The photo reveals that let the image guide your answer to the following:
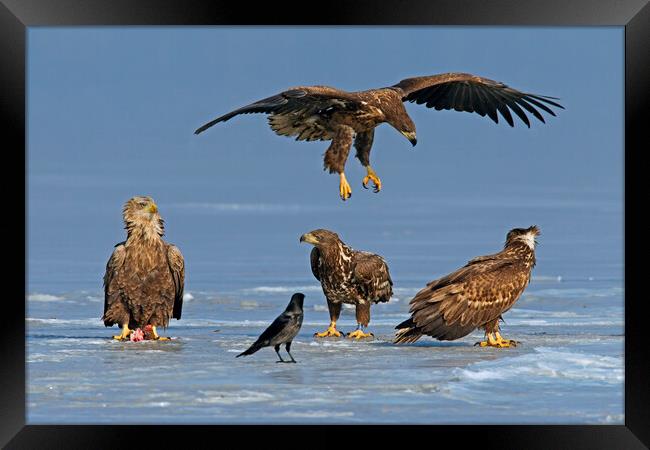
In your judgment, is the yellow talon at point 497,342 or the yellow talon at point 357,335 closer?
the yellow talon at point 497,342

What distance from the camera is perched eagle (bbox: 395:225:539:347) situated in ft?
33.5

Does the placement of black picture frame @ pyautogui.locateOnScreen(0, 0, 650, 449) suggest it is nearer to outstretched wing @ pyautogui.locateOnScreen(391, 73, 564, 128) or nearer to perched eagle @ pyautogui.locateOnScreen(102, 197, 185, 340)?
perched eagle @ pyautogui.locateOnScreen(102, 197, 185, 340)

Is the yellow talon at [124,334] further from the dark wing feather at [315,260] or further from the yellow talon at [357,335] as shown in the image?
the yellow talon at [357,335]

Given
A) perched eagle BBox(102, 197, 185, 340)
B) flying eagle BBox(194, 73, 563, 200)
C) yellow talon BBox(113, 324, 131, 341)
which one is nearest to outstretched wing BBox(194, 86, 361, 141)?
flying eagle BBox(194, 73, 563, 200)

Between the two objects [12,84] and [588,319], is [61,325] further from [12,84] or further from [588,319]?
[588,319]

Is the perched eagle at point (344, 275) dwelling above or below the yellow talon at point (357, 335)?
above

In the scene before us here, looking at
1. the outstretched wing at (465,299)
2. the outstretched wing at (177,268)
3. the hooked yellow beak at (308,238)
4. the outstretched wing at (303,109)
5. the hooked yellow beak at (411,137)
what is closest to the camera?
the outstretched wing at (303,109)

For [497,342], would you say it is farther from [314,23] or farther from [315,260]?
[314,23]

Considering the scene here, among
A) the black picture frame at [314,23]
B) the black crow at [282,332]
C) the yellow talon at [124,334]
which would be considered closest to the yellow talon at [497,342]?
the black crow at [282,332]

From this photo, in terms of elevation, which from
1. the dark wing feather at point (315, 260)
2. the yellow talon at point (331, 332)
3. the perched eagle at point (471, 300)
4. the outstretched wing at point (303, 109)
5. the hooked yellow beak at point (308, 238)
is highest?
the outstretched wing at point (303, 109)

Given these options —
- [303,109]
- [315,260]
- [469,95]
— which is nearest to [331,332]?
[315,260]

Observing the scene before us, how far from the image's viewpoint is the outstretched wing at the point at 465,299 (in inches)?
402

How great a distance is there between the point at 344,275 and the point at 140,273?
1.76 meters

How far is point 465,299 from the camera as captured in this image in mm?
10266
